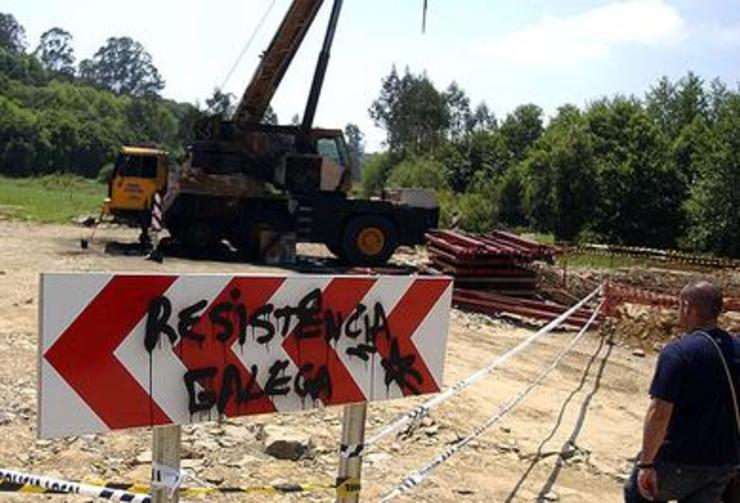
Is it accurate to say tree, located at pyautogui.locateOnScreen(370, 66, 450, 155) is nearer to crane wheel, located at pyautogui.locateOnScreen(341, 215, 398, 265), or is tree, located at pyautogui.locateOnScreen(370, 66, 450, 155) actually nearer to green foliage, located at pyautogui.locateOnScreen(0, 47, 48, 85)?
crane wheel, located at pyautogui.locateOnScreen(341, 215, 398, 265)

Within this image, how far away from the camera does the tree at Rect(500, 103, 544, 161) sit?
226 ft

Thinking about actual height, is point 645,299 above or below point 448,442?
above

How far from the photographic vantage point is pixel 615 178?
44719mm

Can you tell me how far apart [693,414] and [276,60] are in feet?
60.7

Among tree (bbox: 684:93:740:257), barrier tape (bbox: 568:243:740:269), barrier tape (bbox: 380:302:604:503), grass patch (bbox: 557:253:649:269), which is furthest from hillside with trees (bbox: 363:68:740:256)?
barrier tape (bbox: 380:302:604:503)

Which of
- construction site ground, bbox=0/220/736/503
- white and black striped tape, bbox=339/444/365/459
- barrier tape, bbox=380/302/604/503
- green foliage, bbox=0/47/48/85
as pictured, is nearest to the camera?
white and black striped tape, bbox=339/444/365/459

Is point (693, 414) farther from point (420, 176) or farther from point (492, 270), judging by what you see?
point (420, 176)

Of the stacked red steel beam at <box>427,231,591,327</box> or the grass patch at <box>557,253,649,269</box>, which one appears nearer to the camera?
the stacked red steel beam at <box>427,231,591,327</box>

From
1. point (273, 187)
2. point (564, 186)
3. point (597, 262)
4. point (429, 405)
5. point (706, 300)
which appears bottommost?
point (597, 262)

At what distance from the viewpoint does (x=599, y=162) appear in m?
45.5

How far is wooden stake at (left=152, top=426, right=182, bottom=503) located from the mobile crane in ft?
56.1

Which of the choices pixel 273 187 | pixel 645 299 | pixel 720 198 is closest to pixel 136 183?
pixel 273 187

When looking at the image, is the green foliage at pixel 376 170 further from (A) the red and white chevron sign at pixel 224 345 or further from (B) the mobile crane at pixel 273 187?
(A) the red and white chevron sign at pixel 224 345

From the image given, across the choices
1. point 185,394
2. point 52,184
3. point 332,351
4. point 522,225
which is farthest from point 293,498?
point 52,184
